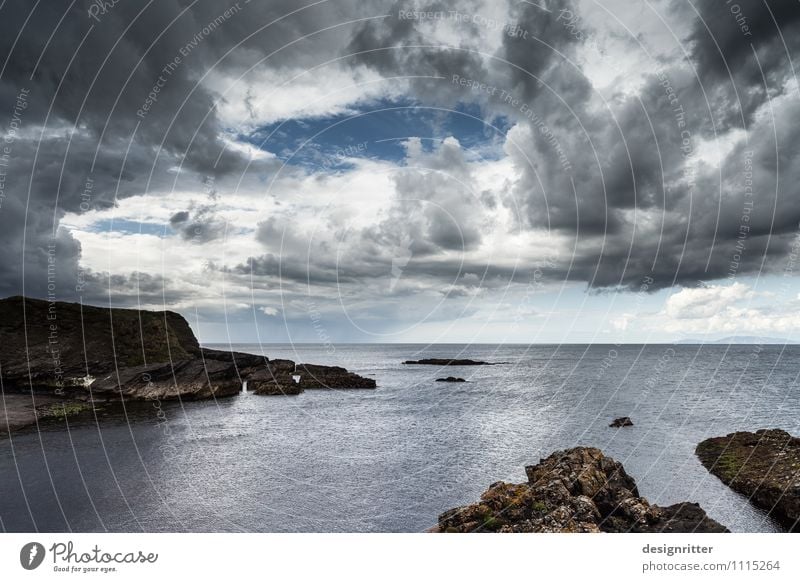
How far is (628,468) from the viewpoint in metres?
36.0

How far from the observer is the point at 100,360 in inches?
3167

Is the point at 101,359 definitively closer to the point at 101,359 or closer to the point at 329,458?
the point at 101,359

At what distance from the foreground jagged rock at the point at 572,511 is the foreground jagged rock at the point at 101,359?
68124mm

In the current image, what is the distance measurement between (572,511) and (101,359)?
3357 inches

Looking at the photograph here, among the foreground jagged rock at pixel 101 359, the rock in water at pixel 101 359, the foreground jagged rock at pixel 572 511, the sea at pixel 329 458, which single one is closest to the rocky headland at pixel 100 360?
the foreground jagged rock at pixel 101 359

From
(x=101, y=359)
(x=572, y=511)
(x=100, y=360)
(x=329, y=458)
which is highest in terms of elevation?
(x=101, y=359)

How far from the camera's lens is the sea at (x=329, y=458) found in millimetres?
26453

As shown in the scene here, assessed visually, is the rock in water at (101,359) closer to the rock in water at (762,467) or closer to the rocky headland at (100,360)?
the rocky headland at (100,360)

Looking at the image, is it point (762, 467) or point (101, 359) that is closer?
point (762, 467)

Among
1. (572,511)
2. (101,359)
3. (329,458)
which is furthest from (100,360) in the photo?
(572,511)

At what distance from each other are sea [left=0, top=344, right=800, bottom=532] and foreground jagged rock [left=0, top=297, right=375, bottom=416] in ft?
29.0

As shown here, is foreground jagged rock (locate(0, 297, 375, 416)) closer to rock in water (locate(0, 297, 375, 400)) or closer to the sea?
rock in water (locate(0, 297, 375, 400))

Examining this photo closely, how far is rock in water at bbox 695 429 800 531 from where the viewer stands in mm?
26594
